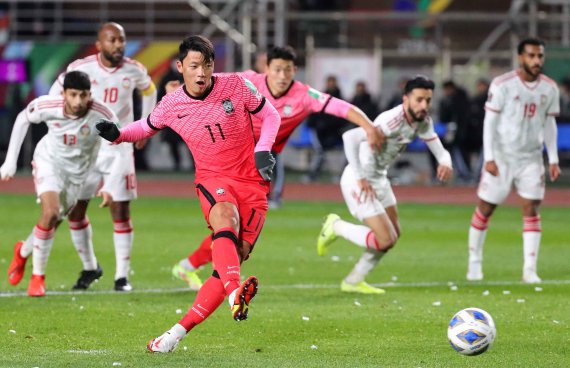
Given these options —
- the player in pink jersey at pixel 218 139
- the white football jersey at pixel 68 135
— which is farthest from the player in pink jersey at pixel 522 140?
the player in pink jersey at pixel 218 139

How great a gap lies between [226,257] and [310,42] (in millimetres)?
21895

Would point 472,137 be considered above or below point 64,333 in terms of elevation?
below

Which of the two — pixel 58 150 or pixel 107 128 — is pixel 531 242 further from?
pixel 107 128

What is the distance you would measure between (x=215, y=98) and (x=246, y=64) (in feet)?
60.3

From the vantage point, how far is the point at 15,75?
28.5 m

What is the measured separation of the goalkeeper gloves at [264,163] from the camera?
7.97 meters

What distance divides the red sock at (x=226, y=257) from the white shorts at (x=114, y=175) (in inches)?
141

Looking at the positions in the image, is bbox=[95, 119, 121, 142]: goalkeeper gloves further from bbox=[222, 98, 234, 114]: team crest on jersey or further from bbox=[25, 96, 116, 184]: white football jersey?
bbox=[25, 96, 116, 184]: white football jersey

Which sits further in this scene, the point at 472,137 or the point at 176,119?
the point at 472,137

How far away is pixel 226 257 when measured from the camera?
7.93 metres

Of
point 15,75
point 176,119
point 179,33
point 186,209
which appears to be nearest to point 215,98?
point 176,119

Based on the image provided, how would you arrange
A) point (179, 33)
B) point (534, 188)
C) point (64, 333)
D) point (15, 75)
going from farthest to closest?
point (179, 33), point (15, 75), point (534, 188), point (64, 333)

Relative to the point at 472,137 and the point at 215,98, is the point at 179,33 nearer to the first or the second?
the point at 472,137

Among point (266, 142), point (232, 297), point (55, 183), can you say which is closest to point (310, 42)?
point (55, 183)
